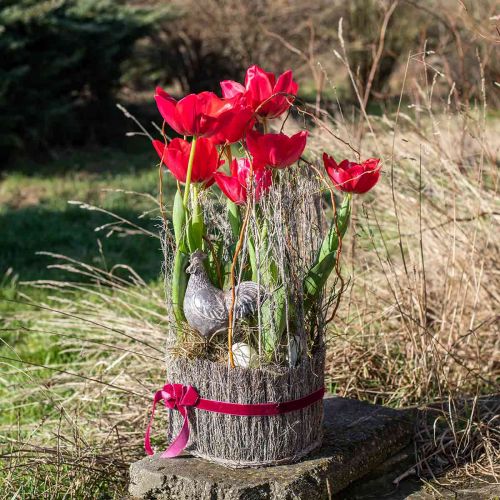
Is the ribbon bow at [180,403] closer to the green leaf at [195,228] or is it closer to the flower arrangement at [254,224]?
the flower arrangement at [254,224]

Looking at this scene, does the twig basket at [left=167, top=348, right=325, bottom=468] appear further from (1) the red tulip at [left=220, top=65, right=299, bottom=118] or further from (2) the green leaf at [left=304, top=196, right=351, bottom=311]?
(1) the red tulip at [left=220, top=65, right=299, bottom=118]

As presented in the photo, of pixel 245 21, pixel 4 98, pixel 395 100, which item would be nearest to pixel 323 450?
pixel 4 98

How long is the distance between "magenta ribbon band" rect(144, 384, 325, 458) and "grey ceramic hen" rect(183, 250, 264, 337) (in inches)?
6.3

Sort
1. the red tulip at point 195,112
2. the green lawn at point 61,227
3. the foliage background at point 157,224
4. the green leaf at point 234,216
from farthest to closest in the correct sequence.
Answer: the green lawn at point 61,227 → the foliage background at point 157,224 → the green leaf at point 234,216 → the red tulip at point 195,112

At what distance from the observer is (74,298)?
3.89 meters

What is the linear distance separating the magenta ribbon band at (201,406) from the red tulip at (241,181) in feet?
1.52

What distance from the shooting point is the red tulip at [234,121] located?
170cm

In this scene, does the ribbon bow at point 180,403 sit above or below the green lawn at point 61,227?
above

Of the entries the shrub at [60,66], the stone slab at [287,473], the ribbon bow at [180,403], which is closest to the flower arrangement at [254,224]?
the ribbon bow at [180,403]

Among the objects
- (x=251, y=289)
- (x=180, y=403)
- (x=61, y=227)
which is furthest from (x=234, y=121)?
(x=61, y=227)

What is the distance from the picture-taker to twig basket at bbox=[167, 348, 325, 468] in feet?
5.97

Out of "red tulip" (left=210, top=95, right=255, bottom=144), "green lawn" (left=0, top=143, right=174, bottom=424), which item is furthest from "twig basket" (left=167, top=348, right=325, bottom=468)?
"green lawn" (left=0, top=143, right=174, bottom=424)

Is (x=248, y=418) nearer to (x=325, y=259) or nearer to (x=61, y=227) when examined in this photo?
(x=325, y=259)

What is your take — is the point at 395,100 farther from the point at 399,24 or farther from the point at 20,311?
the point at 20,311
